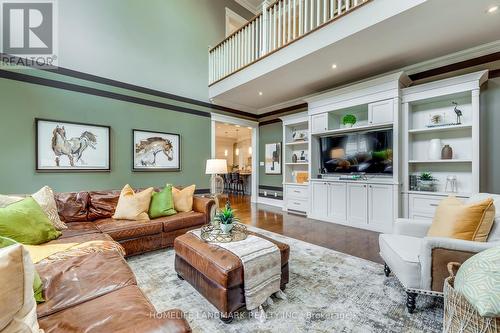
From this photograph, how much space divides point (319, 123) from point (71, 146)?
4.58 m

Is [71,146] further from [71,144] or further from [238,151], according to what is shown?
[238,151]

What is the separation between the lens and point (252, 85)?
4.61 m

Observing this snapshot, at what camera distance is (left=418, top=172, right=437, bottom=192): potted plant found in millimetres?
3584

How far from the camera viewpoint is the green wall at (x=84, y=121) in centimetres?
304

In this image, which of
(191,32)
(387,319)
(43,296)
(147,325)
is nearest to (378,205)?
(387,319)

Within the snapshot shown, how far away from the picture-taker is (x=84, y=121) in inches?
141

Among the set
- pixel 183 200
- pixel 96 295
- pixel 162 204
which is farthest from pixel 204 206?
pixel 96 295

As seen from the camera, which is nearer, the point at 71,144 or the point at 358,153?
the point at 71,144

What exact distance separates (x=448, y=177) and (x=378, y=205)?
3.79 feet

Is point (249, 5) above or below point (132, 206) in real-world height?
above

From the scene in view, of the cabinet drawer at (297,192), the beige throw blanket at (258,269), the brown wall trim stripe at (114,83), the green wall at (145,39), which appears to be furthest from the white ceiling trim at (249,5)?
the beige throw blanket at (258,269)

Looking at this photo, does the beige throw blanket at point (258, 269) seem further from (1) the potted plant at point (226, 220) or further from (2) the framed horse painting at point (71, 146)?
(2) the framed horse painting at point (71, 146)

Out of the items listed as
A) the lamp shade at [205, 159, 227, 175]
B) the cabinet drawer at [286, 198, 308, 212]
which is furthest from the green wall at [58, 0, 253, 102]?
the cabinet drawer at [286, 198, 308, 212]

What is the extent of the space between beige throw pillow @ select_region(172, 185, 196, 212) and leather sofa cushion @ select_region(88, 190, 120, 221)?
85 centimetres
